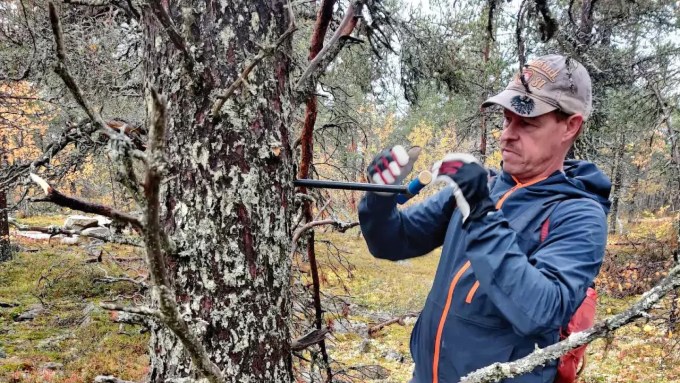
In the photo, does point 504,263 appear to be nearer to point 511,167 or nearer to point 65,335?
point 511,167

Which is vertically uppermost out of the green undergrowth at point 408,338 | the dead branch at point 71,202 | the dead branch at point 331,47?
the dead branch at point 331,47

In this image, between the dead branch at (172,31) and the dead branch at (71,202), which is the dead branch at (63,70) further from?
the dead branch at (172,31)

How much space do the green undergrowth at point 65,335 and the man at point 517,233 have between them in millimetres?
4067

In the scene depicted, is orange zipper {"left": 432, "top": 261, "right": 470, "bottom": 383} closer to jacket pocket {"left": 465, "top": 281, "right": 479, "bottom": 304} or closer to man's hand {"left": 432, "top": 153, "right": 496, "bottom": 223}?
jacket pocket {"left": 465, "top": 281, "right": 479, "bottom": 304}

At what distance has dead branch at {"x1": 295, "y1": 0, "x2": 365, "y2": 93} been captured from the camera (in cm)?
205

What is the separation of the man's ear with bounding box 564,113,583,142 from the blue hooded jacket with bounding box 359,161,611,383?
14cm

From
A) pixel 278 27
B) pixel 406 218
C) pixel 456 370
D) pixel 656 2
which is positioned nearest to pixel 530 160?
pixel 406 218

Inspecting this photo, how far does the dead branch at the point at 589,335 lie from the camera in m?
0.95

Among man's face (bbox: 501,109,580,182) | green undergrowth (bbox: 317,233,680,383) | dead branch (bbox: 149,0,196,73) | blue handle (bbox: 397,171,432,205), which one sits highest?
dead branch (bbox: 149,0,196,73)

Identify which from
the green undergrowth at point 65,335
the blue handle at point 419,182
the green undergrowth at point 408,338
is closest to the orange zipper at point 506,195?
the blue handle at point 419,182

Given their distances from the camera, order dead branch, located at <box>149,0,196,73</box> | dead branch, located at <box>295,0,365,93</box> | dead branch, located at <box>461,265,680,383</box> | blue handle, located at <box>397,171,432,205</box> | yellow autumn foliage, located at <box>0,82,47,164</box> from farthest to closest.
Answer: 1. yellow autumn foliage, located at <box>0,82,47,164</box>
2. dead branch, located at <box>295,0,365,93</box>
3. blue handle, located at <box>397,171,432,205</box>
4. dead branch, located at <box>149,0,196,73</box>
5. dead branch, located at <box>461,265,680,383</box>

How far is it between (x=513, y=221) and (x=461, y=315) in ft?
1.27

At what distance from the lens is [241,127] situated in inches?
58.6

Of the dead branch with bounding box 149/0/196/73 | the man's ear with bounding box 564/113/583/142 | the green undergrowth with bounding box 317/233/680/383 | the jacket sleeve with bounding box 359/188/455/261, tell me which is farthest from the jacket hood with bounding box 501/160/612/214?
the green undergrowth with bounding box 317/233/680/383
